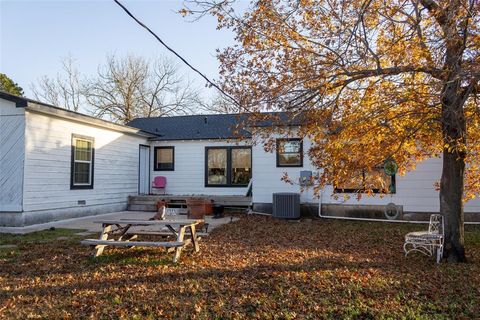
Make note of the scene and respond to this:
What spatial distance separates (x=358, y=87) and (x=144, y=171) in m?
11.5

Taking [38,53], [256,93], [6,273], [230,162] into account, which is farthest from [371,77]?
[38,53]

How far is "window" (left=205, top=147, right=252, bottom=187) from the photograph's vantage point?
1500 cm

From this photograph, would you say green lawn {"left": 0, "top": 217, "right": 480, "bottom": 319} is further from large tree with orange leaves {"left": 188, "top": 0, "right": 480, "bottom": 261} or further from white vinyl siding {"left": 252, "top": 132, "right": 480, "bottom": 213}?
white vinyl siding {"left": 252, "top": 132, "right": 480, "bottom": 213}

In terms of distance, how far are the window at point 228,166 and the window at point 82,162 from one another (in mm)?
4799

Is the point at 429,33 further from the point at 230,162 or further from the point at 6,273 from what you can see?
the point at 230,162

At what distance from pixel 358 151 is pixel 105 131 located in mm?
9798

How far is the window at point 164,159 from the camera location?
52.3 ft

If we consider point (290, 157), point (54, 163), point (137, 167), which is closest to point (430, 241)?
point (290, 157)

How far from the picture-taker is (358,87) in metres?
6.38

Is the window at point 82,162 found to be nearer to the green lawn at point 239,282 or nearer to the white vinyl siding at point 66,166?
the white vinyl siding at point 66,166

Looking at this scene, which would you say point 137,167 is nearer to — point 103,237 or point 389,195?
point 103,237

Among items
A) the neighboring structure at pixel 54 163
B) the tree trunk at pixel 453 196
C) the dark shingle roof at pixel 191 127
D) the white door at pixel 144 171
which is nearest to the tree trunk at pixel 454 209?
the tree trunk at pixel 453 196

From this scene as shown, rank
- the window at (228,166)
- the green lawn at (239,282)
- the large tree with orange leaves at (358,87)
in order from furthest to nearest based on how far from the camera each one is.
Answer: the window at (228,166)
the large tree with orange leaves at (358,87)
the green lawn at (239,282)

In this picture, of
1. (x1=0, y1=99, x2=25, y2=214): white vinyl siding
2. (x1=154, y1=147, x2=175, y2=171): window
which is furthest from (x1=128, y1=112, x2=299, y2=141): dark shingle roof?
(x1=0, y1=99, x2=25, y2=214): white vinyl siding
